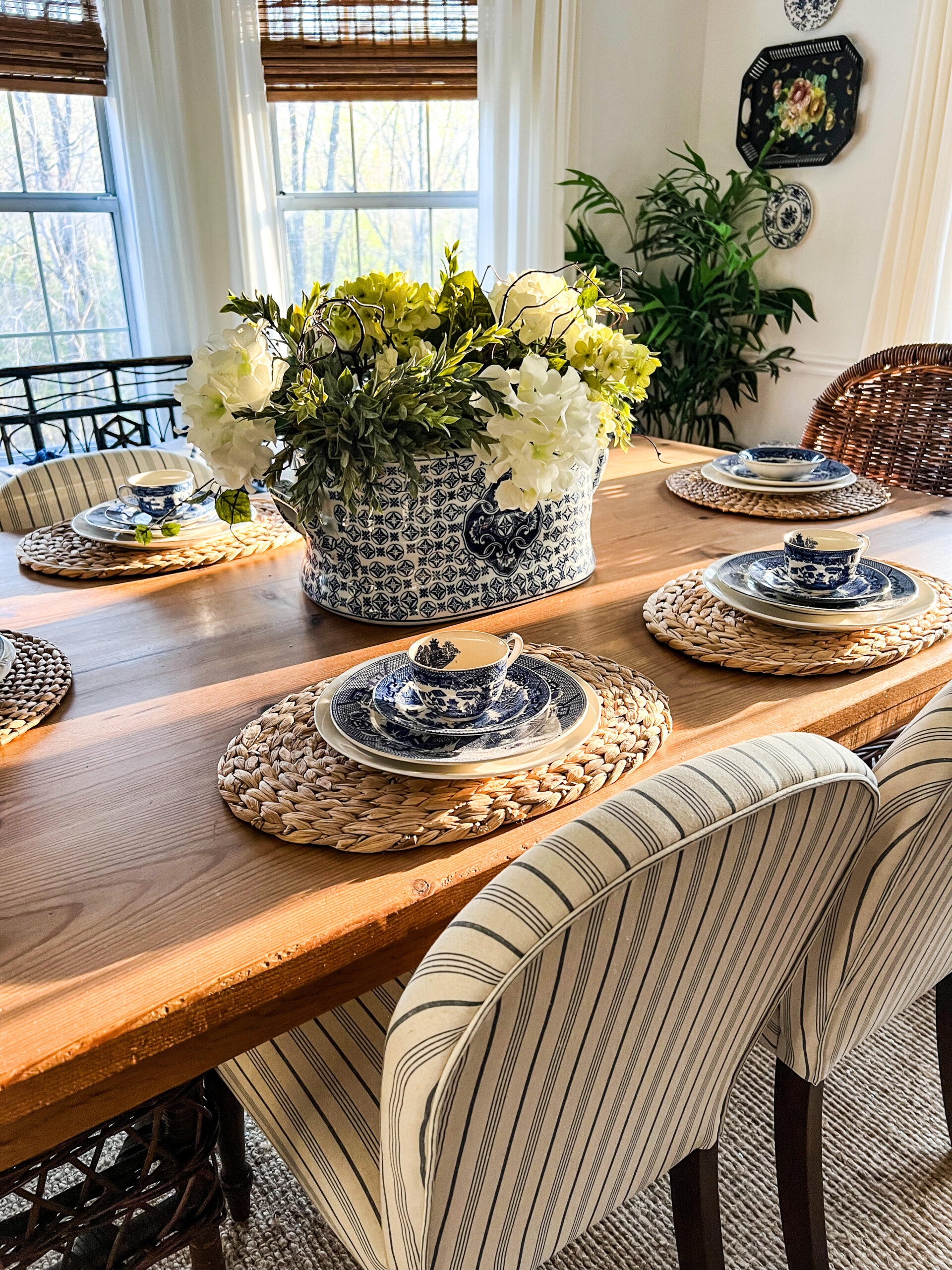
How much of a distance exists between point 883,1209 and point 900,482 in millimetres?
1314

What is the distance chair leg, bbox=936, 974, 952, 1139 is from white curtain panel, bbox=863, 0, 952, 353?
8.11 ft

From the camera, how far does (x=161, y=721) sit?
987mm

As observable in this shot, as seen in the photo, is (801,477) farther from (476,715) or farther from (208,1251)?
(208,1251)

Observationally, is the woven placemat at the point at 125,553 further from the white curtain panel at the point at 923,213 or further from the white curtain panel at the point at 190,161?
the white curtain panel at the point at 923,213

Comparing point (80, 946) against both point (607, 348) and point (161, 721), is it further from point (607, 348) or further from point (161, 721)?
point (607, 348)

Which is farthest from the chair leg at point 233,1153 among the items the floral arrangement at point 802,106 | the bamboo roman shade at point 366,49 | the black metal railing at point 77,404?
the floral arrangement at point 802,106

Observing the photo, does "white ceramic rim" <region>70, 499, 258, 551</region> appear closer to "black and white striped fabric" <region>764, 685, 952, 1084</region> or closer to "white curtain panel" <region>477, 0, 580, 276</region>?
"black and white striped fabric" <region>764, 685, 952, 1084</region>

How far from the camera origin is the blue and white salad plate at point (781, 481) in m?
1.70

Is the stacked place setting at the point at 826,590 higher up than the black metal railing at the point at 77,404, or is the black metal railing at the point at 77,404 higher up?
the stacked place setting at the point at 826,590

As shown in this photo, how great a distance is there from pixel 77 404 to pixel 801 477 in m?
2.89

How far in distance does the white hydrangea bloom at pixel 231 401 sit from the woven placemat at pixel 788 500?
0.86 meters

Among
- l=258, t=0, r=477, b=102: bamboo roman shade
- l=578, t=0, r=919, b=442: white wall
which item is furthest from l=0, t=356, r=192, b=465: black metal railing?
l=578, t=0, r=919, b=442: white wall

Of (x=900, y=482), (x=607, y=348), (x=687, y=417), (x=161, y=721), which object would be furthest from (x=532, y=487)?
(x=687, y=417)

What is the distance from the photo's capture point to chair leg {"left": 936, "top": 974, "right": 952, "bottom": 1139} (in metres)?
1.27
